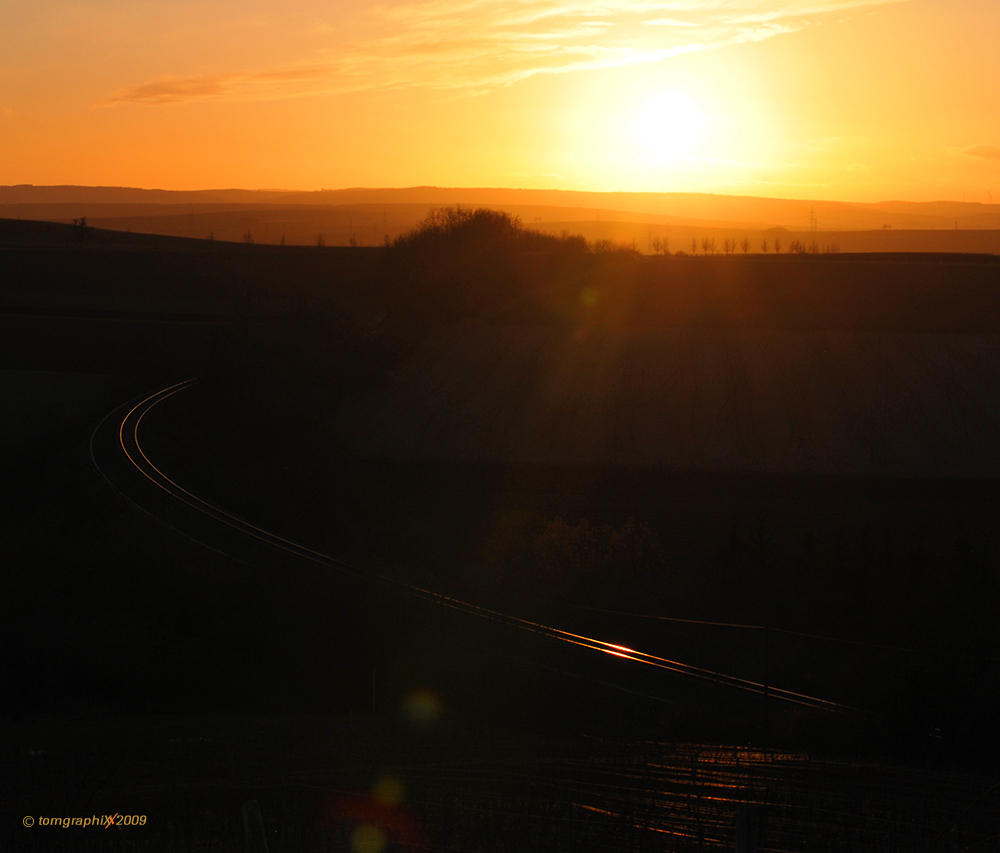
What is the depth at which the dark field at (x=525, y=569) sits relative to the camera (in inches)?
366

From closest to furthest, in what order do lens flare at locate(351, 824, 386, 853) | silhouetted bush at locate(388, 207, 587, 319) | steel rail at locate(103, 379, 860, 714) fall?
1. lens flare at locate(351, 824, 386, 853)
2. steel rail at locate(103, 379, 860, 714)
3. silhouetted bush at locate(388, 207, 587, 319)

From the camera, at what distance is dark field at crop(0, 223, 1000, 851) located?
929 cm

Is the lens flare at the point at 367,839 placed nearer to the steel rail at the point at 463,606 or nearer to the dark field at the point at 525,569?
the dark field at the point at 525,569

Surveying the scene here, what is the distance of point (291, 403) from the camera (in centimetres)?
3878

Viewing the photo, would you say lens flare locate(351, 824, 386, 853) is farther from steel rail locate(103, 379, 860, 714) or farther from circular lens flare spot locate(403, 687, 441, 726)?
steel rail locate(103, 379, 860, 714)

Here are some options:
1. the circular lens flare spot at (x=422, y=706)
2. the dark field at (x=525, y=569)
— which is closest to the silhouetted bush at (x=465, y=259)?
the dark field at (x=525, y=569)

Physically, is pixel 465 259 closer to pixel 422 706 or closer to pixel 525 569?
pixel 525 569

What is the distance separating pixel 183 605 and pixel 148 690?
3.97 m

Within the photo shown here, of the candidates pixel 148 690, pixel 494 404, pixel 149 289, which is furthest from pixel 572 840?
pixel 149 289

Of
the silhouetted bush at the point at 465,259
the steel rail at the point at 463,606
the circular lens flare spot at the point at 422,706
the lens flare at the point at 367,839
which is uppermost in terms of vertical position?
the silhouetted bush at the point at 465,259

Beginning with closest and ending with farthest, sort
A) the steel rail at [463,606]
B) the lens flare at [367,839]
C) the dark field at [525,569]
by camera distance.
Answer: the lens flare at [367,839], the dark field at [525,569], the steel rail at [463,606]

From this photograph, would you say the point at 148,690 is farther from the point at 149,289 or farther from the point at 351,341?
the point at 149,289

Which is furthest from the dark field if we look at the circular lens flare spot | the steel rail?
the steel rail

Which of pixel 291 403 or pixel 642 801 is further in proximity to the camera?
pixel 291 403
